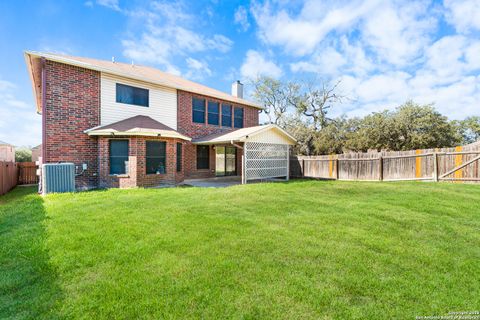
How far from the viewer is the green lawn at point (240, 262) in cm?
Answer: 229

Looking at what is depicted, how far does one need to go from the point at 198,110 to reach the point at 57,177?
26.6ft

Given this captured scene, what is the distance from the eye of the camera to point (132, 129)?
988 cm

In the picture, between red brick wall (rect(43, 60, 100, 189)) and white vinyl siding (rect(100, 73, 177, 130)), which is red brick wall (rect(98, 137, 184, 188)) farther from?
white vinyl siding (rect(100, 73, 177, 130))

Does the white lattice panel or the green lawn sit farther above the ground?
the white lattice panel

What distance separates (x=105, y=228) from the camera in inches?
178

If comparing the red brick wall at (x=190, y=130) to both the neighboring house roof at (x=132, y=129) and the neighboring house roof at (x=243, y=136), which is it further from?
the neighboring house roof at (x=132, y=129)

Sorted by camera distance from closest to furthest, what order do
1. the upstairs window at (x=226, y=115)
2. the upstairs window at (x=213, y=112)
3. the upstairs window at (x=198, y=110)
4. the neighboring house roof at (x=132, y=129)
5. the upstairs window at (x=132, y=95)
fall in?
the neighboring house roof at (x=132, y=129), the upstairs window at (x=132, y=95), the upstairs window at (x=198, y=110), the upstairs window at (x=213, y=112), the upstairs window at (x=226, y=115)

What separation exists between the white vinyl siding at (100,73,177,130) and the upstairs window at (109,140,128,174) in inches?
Answer: 57.4

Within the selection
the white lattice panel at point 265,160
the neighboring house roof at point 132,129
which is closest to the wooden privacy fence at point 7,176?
the neighboring house roof at point 132,129

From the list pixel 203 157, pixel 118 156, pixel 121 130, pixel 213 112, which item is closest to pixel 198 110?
pixel 213 112

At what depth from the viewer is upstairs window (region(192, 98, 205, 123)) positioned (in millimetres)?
14025

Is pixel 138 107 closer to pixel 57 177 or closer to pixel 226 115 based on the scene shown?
pixel 57 177

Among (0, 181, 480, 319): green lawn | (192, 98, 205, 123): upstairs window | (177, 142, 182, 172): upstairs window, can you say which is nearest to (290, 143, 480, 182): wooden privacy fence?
(0, 181, 480, 319): green lawn

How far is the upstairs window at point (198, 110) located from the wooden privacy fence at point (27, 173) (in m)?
10.3
